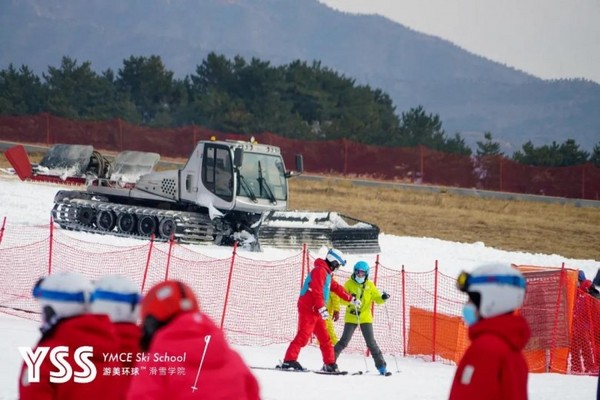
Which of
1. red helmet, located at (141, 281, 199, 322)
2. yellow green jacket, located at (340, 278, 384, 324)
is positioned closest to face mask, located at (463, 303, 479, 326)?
red helmet, located at (141, 281, 199, 322)

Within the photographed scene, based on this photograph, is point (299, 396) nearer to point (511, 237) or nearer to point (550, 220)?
point (511, 237)

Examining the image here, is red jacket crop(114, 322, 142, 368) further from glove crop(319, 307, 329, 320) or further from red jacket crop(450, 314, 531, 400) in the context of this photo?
glove crop(319, 307, 329, 320)

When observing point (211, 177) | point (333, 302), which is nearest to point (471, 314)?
point (333, 302)

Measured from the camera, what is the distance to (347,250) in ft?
82.2

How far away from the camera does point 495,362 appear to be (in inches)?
208

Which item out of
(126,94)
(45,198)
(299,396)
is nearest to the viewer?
(299,396)

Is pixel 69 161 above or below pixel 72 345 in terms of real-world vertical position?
above

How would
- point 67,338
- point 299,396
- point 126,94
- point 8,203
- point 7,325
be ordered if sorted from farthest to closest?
point 126,94 < point 8,203 < point 7,325 < point 299,396 < point 67,338

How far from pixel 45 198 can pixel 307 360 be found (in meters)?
18.0

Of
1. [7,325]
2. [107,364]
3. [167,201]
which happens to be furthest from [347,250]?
[107,364]

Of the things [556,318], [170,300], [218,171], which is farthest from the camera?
[218,171]

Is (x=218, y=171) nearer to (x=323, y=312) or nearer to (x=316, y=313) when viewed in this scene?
(x=316, y=313)

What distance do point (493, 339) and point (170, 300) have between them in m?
1.52

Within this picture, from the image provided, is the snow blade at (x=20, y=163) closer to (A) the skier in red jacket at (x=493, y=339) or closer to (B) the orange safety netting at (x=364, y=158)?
(B) the orange safety netting at (x=364, y=158)
